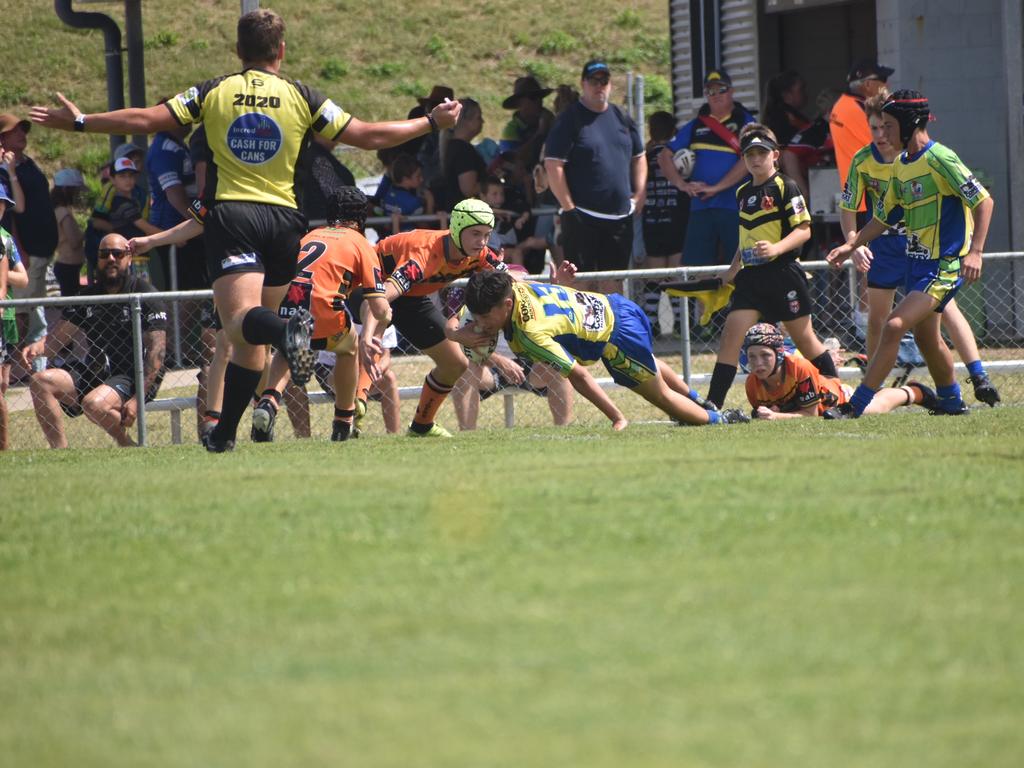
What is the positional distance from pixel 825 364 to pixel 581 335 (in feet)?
Answer: 8.08

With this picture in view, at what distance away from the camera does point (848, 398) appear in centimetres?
1086

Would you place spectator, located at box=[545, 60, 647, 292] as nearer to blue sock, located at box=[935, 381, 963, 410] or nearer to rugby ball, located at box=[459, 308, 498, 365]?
rugby ball, located at box=[459, 308, 498, 365]

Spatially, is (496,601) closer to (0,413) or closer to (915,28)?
(0,413)

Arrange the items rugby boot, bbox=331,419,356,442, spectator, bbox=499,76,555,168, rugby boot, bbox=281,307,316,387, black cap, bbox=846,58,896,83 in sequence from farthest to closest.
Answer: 1. spectator, bbox=499,76,555,168
2. black cap, bbox=846,58,896,83
3. rugby boot, bbox=331,419,356,442
4. rugby boot, bbox=281,307,316,387

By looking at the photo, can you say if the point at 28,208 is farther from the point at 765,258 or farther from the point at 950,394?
the point at 950,394

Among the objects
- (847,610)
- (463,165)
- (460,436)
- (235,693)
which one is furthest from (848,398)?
(235,693)

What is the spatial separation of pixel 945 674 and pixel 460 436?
6199 millimetres

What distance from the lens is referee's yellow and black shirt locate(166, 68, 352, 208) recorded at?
27.1 feet

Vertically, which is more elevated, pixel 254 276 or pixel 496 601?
pixel 254 276

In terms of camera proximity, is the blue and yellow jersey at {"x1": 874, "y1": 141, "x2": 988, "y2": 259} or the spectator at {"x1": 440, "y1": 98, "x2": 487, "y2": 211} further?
the spectator at {"x1": 440, "y1": 98, "x2": 487, "y2": 211}

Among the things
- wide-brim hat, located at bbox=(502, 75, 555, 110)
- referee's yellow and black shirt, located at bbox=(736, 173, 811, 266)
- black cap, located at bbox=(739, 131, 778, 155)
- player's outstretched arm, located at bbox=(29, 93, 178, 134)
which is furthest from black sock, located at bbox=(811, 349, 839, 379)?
wide-brim hat, located at bbox=(502, 75, 555, 110)

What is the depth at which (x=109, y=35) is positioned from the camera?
597 inches

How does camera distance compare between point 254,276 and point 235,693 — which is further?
point 254,276

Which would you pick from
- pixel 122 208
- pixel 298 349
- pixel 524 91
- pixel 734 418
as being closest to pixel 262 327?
pixel 298 349
